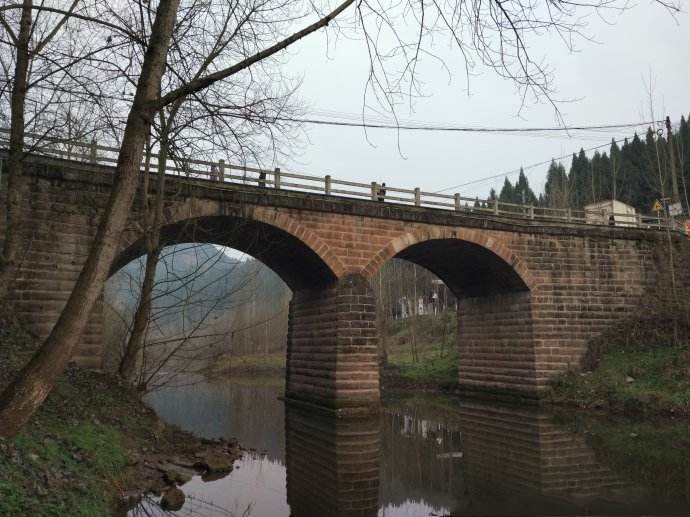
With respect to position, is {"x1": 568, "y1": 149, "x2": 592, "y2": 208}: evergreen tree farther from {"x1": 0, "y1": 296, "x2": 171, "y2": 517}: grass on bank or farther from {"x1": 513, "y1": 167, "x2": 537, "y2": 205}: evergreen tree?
{"x1": 0, "y1": 296, "x2": 171, "y2": 517}: grass on bank

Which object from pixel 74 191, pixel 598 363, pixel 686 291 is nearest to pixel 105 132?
pixel 74 191

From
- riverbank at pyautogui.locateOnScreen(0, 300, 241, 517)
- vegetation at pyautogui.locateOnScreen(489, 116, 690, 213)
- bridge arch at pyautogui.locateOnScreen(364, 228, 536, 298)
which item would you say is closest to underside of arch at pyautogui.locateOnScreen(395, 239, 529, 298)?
bridge arch at pyautogui.locateOnScreen(364, 228, 536, 298)

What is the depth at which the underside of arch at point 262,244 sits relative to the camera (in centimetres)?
1667

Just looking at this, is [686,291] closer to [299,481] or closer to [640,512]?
[640,512]

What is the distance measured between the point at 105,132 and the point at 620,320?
20.1 metres

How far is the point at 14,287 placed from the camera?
13.4 m

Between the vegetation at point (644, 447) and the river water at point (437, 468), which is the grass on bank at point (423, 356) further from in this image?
the vegetation at point (644, 447)

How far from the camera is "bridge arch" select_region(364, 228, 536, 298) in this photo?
19.4 m

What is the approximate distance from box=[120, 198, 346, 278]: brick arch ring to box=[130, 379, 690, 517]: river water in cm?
499

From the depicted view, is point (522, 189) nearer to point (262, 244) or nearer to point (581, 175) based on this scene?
point (581, 175)

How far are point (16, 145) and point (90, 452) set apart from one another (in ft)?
16.8

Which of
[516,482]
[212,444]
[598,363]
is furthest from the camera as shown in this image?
[598,363]

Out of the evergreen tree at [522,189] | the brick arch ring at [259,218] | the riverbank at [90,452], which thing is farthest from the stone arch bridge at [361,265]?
the evergreen tree at [522,189]

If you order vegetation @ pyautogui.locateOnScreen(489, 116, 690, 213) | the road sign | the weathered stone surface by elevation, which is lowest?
the weathered stone surface
